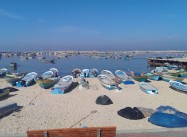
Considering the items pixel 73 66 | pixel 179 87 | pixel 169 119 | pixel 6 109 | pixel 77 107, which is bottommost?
pixel 73 66

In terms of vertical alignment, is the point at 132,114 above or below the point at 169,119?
below

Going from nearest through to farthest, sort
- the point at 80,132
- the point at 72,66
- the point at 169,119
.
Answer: the point at 80,132 < the point at 169,119 < the point at 72,66

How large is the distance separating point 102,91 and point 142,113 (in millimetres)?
8609

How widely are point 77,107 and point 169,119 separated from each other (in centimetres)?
651

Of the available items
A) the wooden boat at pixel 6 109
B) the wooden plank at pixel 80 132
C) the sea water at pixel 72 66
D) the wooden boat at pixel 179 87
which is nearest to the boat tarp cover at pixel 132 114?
the wooden plank at pixel 80 132

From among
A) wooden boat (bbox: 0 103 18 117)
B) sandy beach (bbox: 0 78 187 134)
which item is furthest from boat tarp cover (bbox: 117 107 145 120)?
wooden boat (bbox: 0 103 18 117)

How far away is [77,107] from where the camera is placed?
50.5 feet

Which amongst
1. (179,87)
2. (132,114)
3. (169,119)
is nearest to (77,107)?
(132,114)

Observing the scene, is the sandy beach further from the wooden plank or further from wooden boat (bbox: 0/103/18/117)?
the wooden plank

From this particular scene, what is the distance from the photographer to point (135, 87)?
23453 mm

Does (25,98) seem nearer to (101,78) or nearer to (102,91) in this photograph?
(102,91)

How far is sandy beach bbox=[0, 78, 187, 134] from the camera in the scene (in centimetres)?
1172

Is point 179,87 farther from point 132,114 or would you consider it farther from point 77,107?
point 77,107

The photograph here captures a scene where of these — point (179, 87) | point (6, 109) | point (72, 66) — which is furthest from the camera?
point (72, 66)
